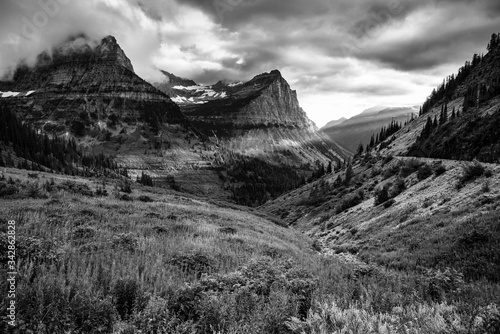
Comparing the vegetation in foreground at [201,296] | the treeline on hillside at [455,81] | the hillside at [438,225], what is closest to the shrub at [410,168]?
the hillside at [438,225]

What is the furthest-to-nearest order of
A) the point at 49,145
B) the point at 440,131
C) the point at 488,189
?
1. the point at 49,145
2. the point at 440,131
3. the point at 488,189

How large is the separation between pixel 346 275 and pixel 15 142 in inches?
6865

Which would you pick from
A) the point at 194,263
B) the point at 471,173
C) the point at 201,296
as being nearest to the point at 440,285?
the point at 201,296

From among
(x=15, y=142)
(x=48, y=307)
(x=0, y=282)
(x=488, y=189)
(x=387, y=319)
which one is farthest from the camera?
(x=15, y=142)

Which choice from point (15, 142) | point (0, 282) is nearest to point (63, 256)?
point (0, 282)

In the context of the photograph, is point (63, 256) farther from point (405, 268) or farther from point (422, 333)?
point (405, 268)

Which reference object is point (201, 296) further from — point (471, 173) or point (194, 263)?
point (471, 173)

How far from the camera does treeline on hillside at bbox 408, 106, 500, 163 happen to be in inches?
2448

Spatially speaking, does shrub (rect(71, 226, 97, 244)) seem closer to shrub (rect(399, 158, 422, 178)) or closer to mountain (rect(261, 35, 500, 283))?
mountain (rect(261, 35, 500, 283))

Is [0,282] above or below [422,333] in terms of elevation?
above

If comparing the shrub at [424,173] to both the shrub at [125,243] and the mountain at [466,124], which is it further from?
the shrub at [125,243]

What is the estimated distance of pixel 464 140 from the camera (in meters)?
76.1

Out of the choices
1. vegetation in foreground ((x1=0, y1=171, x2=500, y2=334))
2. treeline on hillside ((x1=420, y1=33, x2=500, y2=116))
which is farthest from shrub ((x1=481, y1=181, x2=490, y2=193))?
treeline on hillside ((x1=420, y1=33, x2=500, y2=116))

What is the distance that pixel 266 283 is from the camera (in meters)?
7.39
